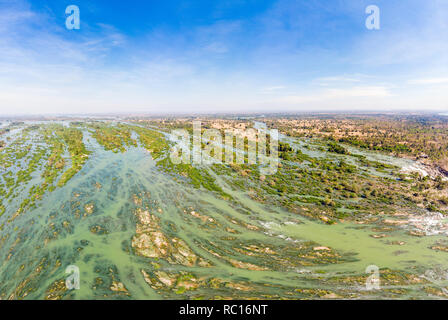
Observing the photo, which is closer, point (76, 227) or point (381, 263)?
point (381, 263)

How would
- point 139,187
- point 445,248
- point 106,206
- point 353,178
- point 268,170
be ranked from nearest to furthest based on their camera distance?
point 445,248 → point 106,206 → point 139,187 → point 353,178 → point 268,170

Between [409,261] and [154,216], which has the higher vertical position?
[154,216]
